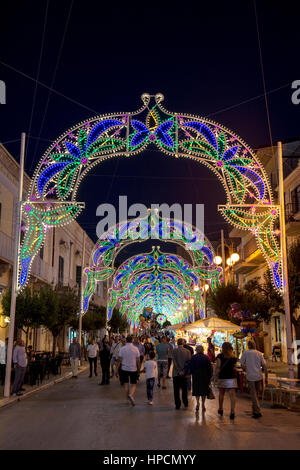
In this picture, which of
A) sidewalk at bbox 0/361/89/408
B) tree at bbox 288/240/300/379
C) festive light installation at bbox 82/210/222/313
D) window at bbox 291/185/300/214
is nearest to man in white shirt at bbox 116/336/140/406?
sidewalk at bbox 0/361/89/408

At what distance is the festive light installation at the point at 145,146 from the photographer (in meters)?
15.7

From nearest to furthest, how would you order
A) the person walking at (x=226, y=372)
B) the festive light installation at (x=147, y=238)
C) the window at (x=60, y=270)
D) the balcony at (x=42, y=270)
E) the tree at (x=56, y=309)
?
the person walking at (x=226, y=372)
the tree at (x=56, y=309)
the balcony at (x=42, y=270)
the festive light installation at (x=147, y=238)
the window at (x=60, y=270)

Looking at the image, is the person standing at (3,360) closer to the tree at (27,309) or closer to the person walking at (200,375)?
the tree at (27,309)

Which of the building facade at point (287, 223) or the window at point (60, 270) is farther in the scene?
the window at point (60, 270)

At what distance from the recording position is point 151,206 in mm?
28516

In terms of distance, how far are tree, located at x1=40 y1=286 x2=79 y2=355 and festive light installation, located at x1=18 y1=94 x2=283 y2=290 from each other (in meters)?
7.24

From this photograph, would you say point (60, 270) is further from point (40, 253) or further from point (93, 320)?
point (40, 253)

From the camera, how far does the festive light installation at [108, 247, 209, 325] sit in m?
40.5

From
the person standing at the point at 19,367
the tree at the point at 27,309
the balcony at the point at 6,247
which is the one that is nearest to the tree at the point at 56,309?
the tree at the point at 27,309

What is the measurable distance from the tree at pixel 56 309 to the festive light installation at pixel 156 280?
8313 millimetres

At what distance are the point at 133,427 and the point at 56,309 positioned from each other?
14346mm

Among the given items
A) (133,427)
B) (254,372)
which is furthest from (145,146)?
(133,427)

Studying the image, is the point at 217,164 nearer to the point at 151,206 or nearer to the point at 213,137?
the point at 213,137

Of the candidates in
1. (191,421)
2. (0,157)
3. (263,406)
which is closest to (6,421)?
(191,421)
